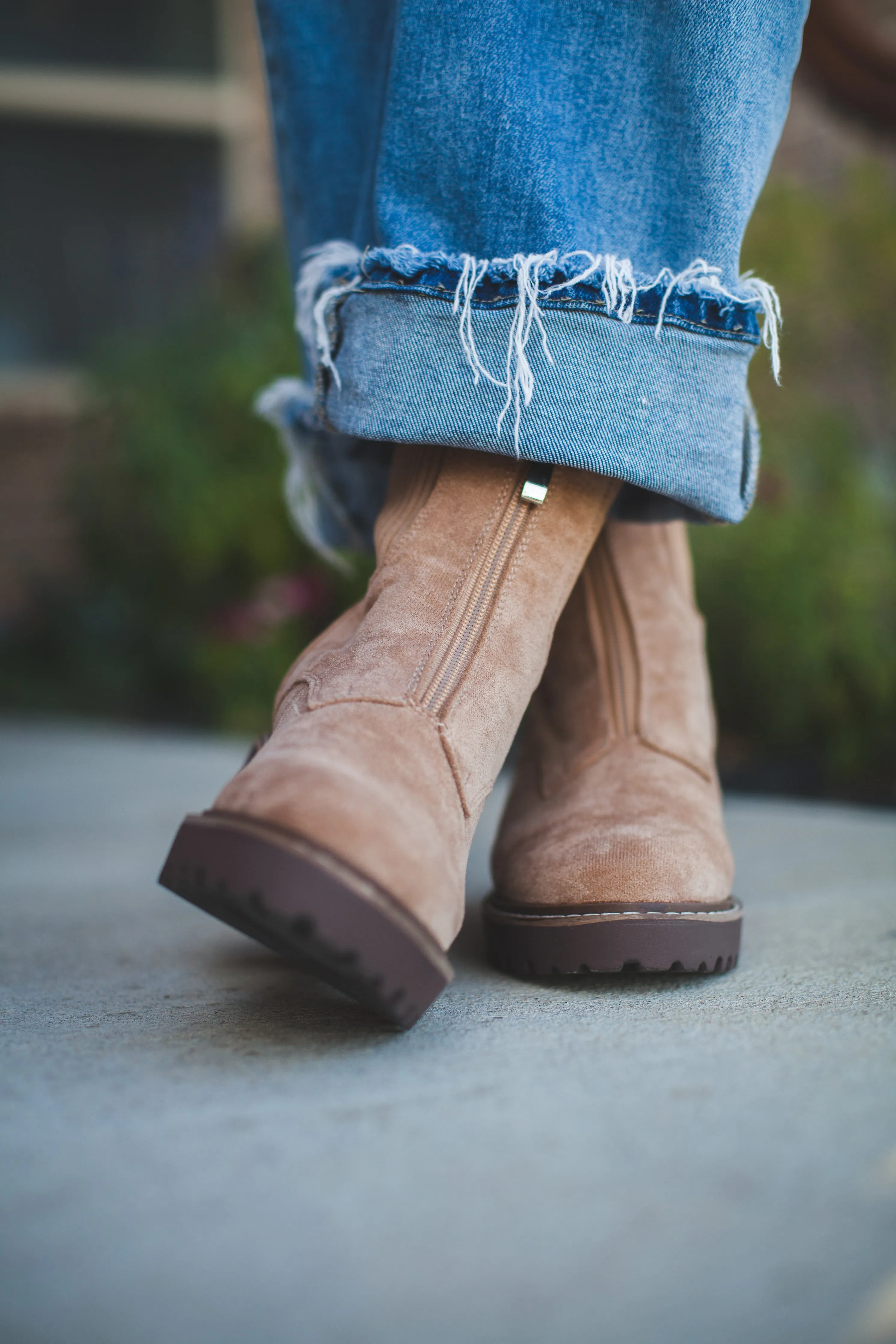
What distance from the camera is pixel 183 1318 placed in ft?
1.22

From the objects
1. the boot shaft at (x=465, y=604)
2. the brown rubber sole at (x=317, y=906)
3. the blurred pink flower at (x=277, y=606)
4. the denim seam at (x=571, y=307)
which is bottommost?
the blurred pink flower at (x=277, y=606)

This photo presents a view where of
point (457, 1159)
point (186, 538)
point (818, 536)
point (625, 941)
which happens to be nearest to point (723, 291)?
point (625, 941)

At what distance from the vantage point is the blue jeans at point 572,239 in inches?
26.1

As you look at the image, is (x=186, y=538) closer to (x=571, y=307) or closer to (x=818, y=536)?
(x=818, y=536)

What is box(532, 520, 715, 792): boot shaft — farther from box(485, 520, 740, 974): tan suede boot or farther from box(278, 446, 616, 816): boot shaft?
box(278, 446, 616, 816): boot shaft

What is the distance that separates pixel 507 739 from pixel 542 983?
0.18 meters

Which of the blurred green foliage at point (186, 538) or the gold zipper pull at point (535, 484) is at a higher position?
the gold zipper pull at point (535, 484)

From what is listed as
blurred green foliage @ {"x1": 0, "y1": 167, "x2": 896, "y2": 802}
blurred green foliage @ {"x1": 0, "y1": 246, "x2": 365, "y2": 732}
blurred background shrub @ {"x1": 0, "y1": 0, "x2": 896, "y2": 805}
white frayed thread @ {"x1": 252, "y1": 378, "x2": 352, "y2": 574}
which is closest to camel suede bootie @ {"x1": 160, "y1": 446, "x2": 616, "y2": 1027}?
white frayed thread @ {"x1": 252, "y1": 378, "x2": 352, "y2": 574}

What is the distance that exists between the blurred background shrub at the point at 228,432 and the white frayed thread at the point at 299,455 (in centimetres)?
75

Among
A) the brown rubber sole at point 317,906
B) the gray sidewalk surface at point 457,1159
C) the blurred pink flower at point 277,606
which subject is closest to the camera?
the gray sidewalk surface at point 457,1159

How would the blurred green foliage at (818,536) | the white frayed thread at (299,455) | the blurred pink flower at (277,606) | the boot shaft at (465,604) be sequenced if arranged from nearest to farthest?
the boot shaft at (465,604), the white frayed thread at (299,455), the blurred green foliage at (818,536), the blurred pink flower at (277,606)

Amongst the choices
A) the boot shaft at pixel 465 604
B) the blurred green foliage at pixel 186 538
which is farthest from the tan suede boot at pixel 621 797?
the blurred green foliage at pixel 186 538

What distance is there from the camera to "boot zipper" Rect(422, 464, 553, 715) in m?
0.67

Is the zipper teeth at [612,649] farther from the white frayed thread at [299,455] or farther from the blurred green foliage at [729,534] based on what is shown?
the blurred green foliage at [729,534]
